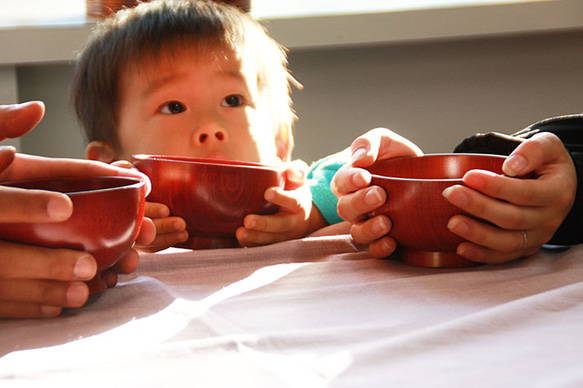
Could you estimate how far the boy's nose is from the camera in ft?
3.09

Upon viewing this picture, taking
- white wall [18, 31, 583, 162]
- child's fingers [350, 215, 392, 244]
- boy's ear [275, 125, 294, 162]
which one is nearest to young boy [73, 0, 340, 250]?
boy's ear [275, 125, 294, 162]

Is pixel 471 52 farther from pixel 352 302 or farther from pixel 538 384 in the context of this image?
pixel 538 384

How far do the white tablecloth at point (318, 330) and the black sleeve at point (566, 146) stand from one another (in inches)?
3.4

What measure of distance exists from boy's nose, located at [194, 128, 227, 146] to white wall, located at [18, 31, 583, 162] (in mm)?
794

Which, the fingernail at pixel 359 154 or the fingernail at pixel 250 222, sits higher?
the fingernail at pixel 359 154

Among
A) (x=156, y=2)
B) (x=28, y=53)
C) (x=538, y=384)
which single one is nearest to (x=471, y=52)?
(x=156, y=2)

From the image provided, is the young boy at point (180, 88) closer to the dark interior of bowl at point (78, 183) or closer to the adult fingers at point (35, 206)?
the dark interior of bowl at point (78, 183)

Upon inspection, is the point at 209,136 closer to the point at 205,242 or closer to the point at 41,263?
the point at 205,242

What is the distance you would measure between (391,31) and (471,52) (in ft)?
1.01

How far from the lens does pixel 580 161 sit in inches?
28.5

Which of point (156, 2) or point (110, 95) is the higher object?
point (156, 2)

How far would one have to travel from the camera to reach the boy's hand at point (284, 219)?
0.75 meters

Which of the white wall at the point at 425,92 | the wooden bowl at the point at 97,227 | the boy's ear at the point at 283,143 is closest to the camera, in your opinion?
the wooden bowl at the point at 97,227

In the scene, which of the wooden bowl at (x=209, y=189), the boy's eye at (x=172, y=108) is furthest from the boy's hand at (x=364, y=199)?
the boy's eye at (x=172, y=108)
